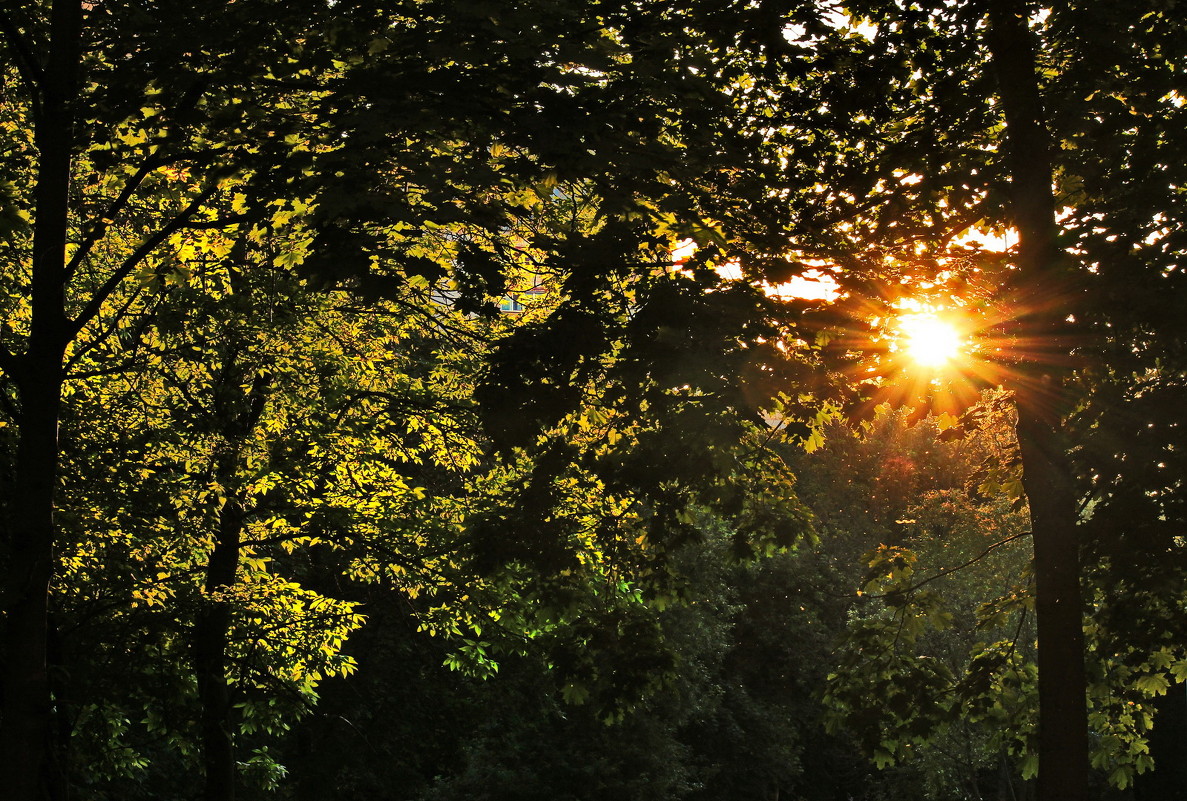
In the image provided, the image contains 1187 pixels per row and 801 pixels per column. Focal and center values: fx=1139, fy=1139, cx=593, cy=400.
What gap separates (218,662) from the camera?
13.7 metres

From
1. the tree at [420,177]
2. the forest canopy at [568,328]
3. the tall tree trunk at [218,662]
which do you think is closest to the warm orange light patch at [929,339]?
the forest canopy at [568,328]

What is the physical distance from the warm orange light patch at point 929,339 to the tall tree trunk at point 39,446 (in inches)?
246

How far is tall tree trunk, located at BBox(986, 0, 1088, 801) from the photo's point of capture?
9070 millimetres

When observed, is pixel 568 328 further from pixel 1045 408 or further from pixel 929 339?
pixel 1045 408

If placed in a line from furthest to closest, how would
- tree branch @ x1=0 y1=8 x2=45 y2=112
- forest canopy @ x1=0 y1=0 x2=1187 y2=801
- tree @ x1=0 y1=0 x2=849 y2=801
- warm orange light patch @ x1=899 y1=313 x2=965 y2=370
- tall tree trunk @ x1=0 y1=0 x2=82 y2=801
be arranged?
warm orange light patch @ x1=899 y1=313 x2=965 y2=370 → tree branch @ x1=0 y1=8 x2=45 y2=112 → forest canopy @ x1=0 y1=0 x2=1187 y2=801 → tree @ x1=0 y1=0 x2=849 y2=801 → tall tree trunk @ x1=0 y1=0 x2=82 y2=801

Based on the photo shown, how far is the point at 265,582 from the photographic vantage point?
571 inches

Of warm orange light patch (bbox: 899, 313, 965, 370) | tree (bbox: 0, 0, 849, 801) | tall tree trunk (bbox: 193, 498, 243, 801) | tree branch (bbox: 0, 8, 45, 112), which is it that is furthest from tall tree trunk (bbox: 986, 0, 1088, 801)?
tall tree trunk (bbox: 193, 498, 243, 801)

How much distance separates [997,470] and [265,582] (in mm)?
9034

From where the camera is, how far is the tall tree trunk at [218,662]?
13477 millimetres

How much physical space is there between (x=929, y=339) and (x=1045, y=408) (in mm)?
1110

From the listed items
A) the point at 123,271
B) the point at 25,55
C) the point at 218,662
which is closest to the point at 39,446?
the point at 123,271

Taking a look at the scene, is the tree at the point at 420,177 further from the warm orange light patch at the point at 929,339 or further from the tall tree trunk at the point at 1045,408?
the tall tree trunk at the point at 1045,408

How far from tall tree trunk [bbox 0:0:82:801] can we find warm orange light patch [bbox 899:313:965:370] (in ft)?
20.5

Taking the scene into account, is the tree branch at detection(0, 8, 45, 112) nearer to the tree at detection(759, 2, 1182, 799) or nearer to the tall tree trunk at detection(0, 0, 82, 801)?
the tall tree trunk at detection(0, 0, 82, 801)
